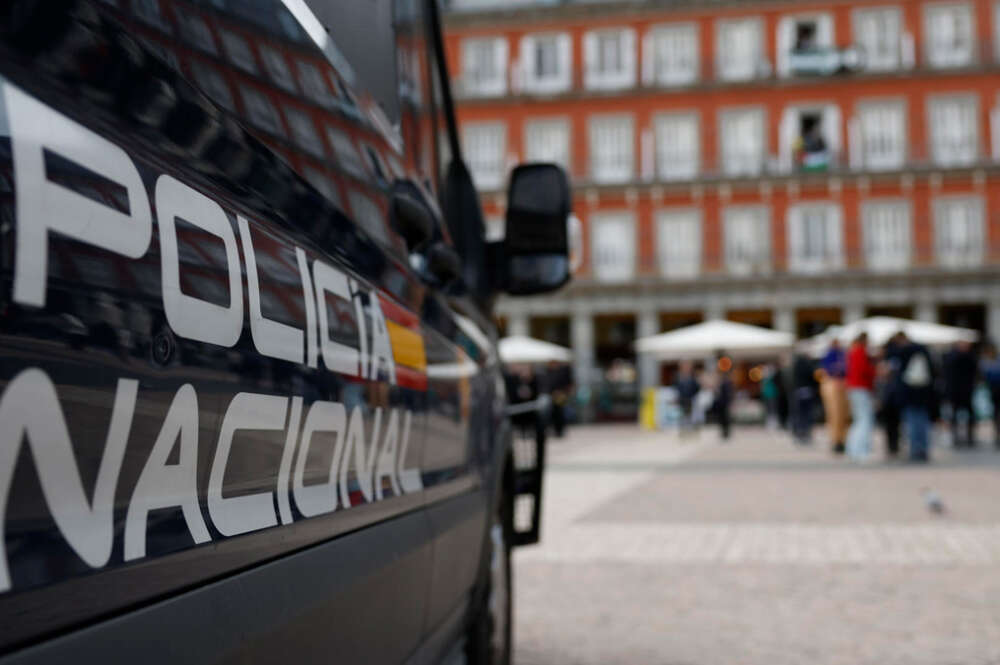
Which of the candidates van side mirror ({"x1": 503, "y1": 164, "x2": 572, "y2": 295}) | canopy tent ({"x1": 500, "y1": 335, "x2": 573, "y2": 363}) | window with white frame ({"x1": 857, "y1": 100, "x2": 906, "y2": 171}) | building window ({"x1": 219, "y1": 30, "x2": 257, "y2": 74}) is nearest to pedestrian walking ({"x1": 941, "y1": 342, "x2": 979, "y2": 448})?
canopy tent ({"x1": 500, "y1": 335, "x2": 573, "y2": 363})

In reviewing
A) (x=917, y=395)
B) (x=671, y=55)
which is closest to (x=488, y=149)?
(x=671, y=55)

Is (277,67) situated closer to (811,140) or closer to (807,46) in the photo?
(811,140)

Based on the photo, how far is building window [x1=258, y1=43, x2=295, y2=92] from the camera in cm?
121

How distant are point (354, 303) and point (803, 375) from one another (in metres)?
16.8

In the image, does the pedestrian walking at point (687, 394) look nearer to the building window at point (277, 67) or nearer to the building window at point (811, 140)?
the building window at point (811, 140)

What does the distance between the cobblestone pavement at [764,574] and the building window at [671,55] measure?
1106 inches

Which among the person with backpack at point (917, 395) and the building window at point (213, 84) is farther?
the person with backpack at point (917, 395)

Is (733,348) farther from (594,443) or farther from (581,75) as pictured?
(581,75)

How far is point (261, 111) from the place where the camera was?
1180 mm

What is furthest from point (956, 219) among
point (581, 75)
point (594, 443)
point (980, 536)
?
point (980, 536)

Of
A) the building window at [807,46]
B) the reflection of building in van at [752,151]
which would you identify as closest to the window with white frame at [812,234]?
the reflection of building in van at [752,151]

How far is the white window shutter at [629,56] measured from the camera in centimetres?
3731

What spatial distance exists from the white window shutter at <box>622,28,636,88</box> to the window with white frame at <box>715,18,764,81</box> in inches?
107

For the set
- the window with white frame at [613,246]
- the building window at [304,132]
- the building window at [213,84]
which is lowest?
the building window at [213,84]
